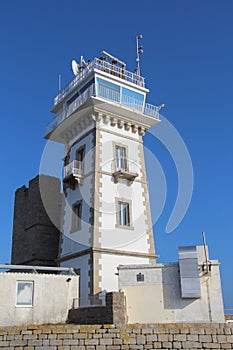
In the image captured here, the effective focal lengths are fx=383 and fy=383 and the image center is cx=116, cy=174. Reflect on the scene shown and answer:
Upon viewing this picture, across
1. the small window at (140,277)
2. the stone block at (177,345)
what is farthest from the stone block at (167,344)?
the small window at (140,277)

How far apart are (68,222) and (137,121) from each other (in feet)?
22.8

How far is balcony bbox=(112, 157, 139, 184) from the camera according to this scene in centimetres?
1967

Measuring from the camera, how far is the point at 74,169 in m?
20.5

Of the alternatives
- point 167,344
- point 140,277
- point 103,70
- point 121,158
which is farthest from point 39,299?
point 103,70

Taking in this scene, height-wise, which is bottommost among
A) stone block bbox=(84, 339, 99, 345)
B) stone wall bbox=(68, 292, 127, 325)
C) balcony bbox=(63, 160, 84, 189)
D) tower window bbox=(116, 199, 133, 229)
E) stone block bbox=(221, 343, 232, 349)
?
stone block bbox=(221, 343, 232, 349)

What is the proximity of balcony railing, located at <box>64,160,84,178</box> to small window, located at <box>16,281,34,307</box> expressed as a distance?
6948 mm

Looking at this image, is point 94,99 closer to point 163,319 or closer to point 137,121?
point 137,121

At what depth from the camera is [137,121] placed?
22016mm

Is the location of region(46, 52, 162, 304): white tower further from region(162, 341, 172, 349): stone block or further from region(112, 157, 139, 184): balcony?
region(162, 341, 172, 349): stone block

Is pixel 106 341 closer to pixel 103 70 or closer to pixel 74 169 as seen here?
pixel 74 169

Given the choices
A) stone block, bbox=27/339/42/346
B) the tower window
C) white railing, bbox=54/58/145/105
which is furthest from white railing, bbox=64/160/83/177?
stone block, bbox=27/339/42/346

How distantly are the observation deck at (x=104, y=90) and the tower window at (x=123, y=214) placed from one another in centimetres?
529

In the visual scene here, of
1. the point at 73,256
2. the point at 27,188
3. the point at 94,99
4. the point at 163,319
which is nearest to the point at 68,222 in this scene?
the point at 73,256

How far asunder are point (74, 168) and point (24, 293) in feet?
25.6
